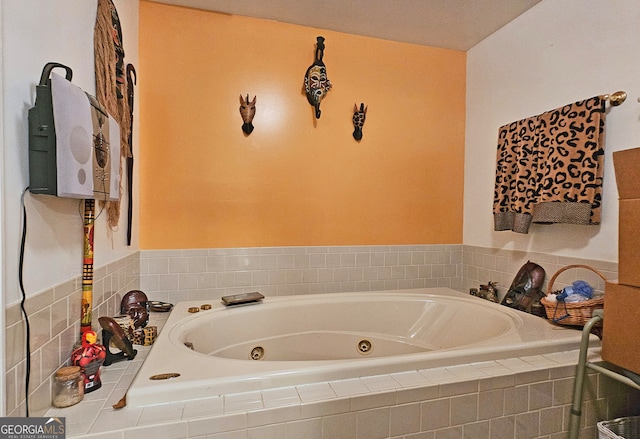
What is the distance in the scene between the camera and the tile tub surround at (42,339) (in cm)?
74

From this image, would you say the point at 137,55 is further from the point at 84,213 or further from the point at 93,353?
the point at 93,353

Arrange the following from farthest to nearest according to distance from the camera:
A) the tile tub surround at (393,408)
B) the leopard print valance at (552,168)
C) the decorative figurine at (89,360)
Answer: the leopard print valance at (552,168), the decorative figurine at (89,360), the tile tub surround at (393,408)

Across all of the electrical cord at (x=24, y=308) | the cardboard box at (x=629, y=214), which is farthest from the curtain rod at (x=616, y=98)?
the electrical cord at (x=24, y=308)

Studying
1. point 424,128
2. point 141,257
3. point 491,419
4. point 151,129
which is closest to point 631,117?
point 424,128

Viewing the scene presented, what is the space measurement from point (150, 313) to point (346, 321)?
3.64 ft

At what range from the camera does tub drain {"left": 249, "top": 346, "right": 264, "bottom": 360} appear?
1.82 meters

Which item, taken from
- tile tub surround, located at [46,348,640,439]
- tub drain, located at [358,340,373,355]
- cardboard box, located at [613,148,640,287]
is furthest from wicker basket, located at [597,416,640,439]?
tub drain, located at [358,340,373,355]

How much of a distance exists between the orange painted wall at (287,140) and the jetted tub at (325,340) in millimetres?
463

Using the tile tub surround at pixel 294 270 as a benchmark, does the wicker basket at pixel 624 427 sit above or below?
below

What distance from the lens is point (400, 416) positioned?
39.6 inches

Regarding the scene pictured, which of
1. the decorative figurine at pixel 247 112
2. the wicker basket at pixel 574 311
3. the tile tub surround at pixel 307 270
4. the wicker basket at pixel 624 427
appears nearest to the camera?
the wicker basket at pixel 624 427

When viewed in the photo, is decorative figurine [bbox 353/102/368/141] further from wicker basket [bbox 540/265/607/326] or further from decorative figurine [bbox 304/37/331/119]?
wicker basket [bbox 540/265/607/326]

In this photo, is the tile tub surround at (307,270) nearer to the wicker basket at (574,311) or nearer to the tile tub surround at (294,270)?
the tile tub surround at (294,270)

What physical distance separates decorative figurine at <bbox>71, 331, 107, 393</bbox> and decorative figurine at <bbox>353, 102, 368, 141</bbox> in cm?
184
